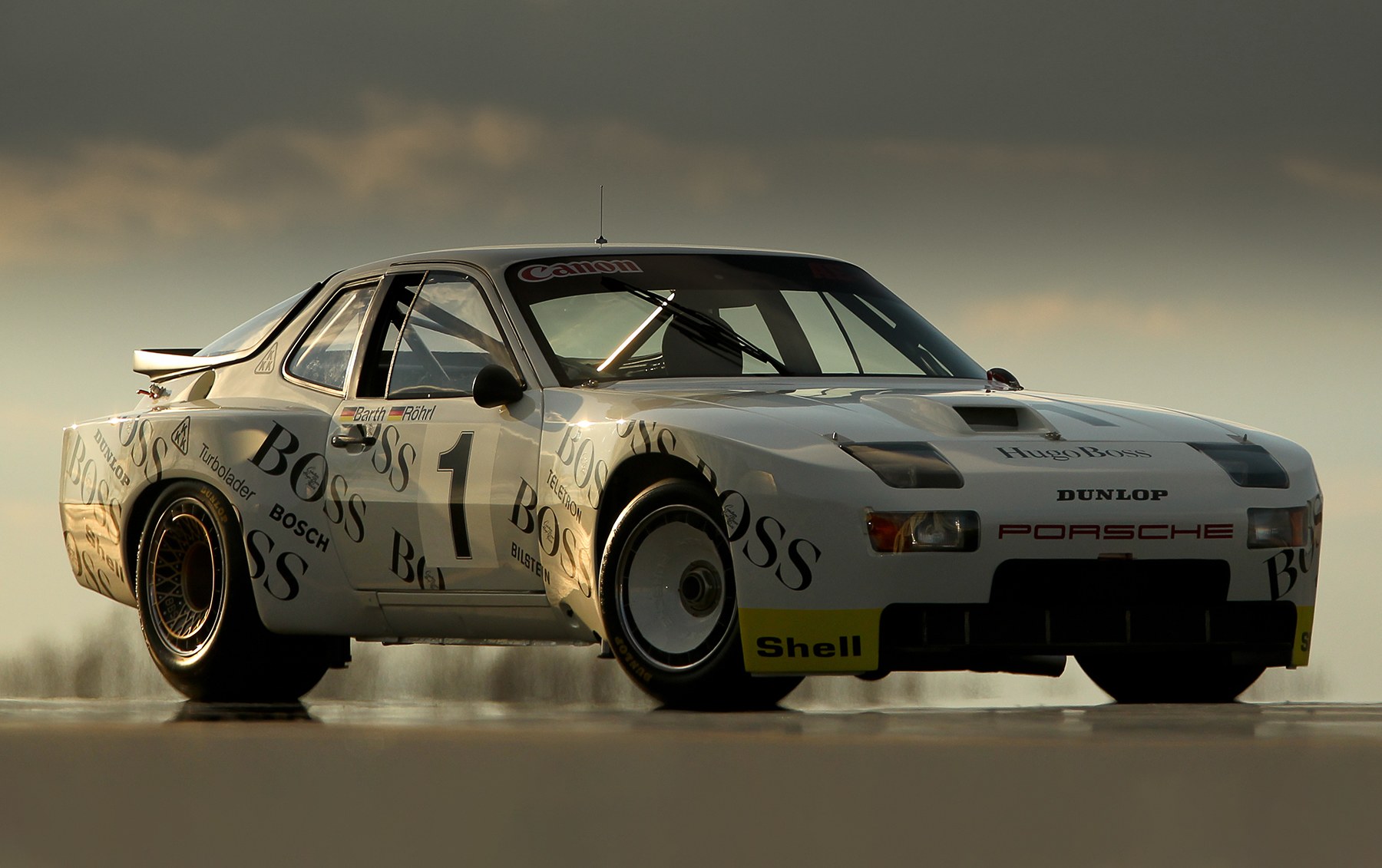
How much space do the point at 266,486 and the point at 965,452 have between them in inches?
120

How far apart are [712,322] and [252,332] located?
2.34 meters

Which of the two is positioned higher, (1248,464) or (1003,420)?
(1003,420)

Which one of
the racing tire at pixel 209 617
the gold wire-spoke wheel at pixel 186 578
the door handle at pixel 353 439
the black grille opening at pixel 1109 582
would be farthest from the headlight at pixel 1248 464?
the gold wire-spoke wheel at pixel 186 578

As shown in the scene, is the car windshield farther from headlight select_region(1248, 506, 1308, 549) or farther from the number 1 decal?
headlight select_region(1248, 506, 1308, 549)

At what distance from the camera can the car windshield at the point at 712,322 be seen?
25.1ft

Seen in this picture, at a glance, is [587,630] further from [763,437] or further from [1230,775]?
[1230,775]

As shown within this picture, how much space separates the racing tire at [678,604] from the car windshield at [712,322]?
0.98m

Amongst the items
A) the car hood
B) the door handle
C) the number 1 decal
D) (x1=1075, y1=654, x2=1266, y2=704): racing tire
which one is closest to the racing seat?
the car hood

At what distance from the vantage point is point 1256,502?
6609 millimetres

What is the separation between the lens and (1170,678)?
745cm

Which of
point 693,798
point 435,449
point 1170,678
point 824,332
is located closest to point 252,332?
point 435,449

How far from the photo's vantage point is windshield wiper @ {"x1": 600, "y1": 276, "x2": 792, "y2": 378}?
7.76 metres

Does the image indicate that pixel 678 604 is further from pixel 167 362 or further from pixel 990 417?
pixel 167 362

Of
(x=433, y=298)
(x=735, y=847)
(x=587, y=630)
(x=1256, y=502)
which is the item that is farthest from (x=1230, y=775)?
(x=433, y=298)
